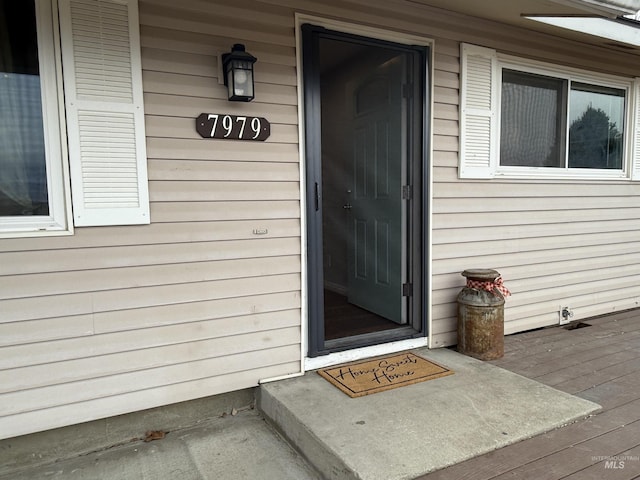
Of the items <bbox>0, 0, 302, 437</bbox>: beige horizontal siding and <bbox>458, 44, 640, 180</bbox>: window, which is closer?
<bbox>0, 0, 302, 437</bbox>: beige horizontal siding

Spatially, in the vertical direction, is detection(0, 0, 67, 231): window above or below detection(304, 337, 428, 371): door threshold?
above

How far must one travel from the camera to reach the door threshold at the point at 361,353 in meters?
2.65

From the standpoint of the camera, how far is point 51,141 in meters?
2.00

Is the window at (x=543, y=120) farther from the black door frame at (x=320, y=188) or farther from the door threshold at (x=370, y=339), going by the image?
the door threshold at (x=370, y=339)

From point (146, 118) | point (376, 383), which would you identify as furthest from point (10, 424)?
point (376, 383)

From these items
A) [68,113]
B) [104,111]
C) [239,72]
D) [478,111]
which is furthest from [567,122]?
[68,113]

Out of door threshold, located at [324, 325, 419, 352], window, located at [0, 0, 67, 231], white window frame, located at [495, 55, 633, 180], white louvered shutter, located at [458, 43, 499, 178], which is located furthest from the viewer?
white window frame, located at [495, 55, 633, 180]

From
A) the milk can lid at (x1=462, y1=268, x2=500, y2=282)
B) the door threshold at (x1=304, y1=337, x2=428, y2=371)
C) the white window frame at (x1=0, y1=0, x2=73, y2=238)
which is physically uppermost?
the white window frame at (x1=0, y1=0, x2=73, y2=238)

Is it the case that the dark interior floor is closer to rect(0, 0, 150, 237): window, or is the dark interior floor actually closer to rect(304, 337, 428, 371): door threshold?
rect(304, 337, 428, 371): door threshold

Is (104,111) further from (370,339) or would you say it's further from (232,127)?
(370,339)

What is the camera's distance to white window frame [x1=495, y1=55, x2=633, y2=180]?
3254mm

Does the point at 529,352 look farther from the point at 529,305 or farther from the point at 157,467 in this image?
the point at 157,467

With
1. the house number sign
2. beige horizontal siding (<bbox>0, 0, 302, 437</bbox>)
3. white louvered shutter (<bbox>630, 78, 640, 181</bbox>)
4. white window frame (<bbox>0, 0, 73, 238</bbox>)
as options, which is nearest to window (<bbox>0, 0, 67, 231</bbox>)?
A: white window frame (<bbox>0, 0, 73, 238</bbox>)

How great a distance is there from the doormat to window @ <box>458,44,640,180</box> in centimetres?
135
